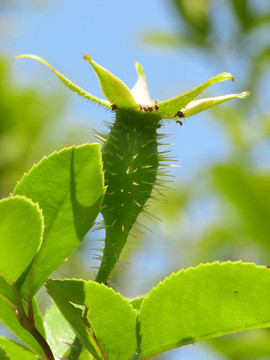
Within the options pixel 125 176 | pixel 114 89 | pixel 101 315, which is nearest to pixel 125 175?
pixel 125 176

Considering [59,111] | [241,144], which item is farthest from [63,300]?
[59,111]

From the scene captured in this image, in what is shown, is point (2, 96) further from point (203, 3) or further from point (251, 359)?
point (251, 359)

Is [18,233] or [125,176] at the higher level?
[125,176]

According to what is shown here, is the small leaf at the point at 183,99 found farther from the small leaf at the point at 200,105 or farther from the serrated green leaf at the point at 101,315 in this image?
the serrated green leaf at the point at 101,315

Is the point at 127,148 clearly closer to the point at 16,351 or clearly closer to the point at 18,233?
the point at 18,233

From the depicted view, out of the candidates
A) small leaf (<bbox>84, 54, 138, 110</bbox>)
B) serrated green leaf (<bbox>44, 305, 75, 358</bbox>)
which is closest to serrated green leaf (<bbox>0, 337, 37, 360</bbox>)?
serrated green leaf (<bbox>44, 305, 75, 358</bbox>)

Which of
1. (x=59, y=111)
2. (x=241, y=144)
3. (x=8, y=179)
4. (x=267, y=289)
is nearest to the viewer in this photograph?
(x=267, y=289)
